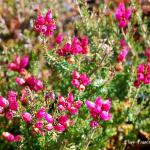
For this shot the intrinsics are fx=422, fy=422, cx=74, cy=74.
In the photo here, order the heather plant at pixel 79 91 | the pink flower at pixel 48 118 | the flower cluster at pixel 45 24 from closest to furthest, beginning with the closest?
the pink flower at pixel 48 118 → the heather plant at pixel 79 91 → the flower cluster at pixel 45 24

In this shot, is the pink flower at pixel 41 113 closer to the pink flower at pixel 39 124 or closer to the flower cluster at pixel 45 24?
the pink flower at pixel 39 124

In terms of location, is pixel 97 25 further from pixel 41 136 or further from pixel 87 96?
pixel 41 136

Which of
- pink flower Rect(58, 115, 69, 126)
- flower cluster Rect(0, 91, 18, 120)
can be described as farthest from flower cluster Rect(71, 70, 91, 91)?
flower cluster Rect(0, 91, 18, 120)

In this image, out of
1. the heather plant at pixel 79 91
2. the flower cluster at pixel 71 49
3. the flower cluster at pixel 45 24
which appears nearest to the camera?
the heather plant at pixel 79 91

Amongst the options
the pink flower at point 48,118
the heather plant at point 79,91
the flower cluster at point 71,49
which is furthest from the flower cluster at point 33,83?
the pink flower at point 48,118

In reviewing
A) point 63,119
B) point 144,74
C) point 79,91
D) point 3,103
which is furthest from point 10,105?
point 144,74

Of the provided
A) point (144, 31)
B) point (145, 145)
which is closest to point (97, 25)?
point (144, 31)

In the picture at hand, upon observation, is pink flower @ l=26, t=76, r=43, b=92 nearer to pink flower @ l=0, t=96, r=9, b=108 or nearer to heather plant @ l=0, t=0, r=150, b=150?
heather plant @ l=0, t=0, r=150, b=150

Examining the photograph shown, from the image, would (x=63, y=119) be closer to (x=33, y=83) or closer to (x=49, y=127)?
(x=49, y=127)
